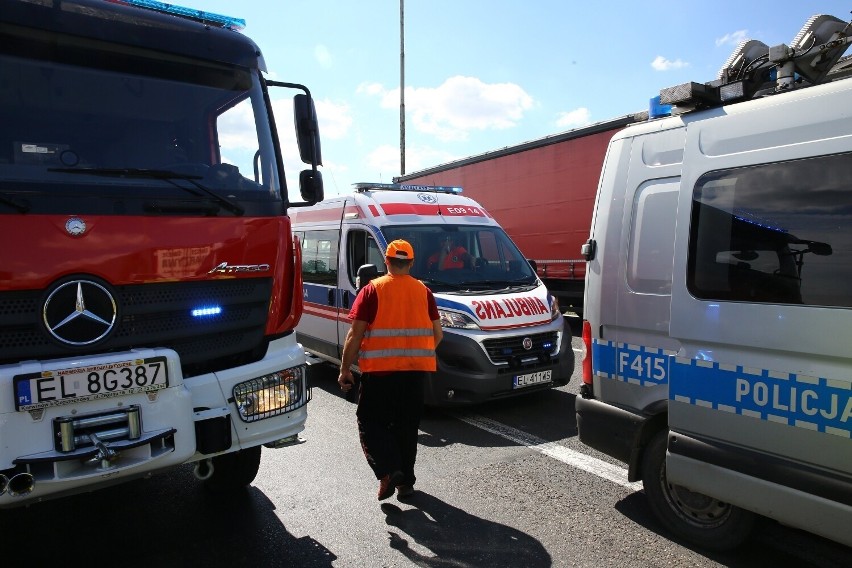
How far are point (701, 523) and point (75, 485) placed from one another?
→ 123 inches

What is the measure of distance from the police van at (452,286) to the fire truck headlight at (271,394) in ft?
7.92

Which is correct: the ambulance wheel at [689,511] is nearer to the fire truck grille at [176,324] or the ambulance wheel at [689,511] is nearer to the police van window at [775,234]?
the police van window at [775,234]

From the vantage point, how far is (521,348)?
5699mm

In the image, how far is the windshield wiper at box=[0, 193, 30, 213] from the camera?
254cm

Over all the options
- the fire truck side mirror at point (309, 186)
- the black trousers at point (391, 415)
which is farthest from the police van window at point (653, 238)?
the fire truck side mirror at point (309, 186)

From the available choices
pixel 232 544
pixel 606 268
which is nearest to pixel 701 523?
pixel 606 268

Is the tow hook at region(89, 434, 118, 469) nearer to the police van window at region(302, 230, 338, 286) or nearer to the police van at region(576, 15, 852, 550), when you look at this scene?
the police van at region(576, 15, 852, 550)

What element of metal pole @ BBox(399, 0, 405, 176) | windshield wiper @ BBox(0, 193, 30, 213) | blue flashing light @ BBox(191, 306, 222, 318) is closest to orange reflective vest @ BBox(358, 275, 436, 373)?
blue flashing light @ BBox(191, 306, 222, 318)

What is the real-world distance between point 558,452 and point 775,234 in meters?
2.56

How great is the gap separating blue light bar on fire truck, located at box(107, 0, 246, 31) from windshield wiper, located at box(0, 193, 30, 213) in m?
1.28

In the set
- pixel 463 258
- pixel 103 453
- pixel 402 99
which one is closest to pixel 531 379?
pixel 463 258

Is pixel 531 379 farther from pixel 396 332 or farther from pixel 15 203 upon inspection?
pixel 15 203

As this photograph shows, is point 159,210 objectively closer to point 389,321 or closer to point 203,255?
point 203,255

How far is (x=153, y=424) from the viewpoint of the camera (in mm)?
2719
